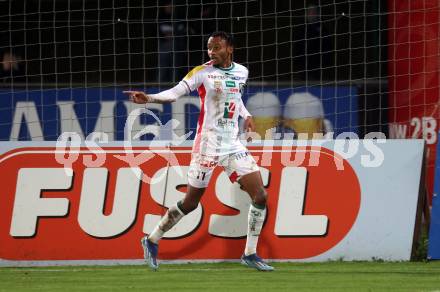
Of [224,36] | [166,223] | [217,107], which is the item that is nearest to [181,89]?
[217,107]

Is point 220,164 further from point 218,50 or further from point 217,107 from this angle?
point 218,50

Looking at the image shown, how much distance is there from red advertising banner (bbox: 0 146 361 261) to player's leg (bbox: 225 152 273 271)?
0.74m

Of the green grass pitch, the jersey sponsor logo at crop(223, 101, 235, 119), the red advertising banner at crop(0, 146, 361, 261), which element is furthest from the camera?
the red advertising banner at crop(0, 146, 361, 261)

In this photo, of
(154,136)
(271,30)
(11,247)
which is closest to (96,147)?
(11,247)

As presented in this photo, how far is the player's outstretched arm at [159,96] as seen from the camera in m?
10.1

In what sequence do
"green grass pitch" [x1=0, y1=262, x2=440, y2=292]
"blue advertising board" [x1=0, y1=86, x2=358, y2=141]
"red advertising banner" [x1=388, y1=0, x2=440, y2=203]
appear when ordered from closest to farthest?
"green grass pitch" [x1=0, y1=262, x2=440, y2=292], "red advertising banner" [x1=388, y1=0, x2=440, y2=203], "blue advertising board" [x1=0, y1=86, x2=358, y2=141]

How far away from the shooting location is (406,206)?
11.4m

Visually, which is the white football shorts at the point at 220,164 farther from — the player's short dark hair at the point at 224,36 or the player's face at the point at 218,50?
the player's short dark hair at the point at 224,36

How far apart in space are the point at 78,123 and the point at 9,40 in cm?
158

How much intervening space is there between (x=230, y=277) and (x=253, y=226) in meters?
0.88

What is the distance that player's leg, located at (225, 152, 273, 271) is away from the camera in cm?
1055

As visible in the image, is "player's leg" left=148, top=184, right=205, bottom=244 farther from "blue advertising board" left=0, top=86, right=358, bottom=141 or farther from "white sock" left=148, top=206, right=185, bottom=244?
"blue advertising board" left=0, top=86, right=358, bottom=141

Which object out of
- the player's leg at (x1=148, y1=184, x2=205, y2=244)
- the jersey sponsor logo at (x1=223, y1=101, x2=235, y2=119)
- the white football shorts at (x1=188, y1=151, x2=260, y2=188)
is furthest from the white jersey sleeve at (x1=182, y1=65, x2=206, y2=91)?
the player's leg at (x1=148, y1=184, x2=205, y2=244)

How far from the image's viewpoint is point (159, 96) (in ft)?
34.0
